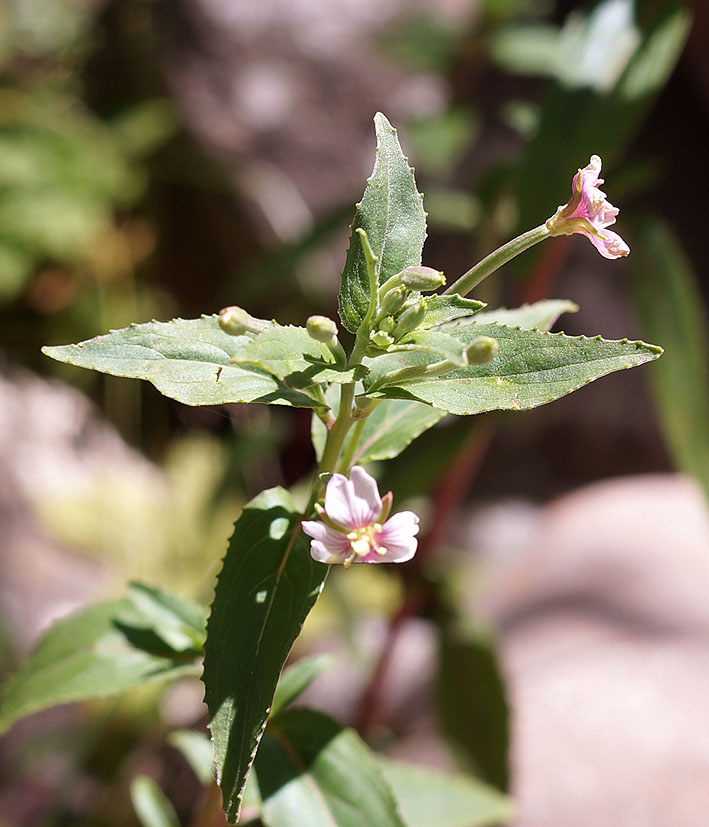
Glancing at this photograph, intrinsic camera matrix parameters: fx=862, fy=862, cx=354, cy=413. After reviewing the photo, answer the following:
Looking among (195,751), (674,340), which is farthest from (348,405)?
(674,340)

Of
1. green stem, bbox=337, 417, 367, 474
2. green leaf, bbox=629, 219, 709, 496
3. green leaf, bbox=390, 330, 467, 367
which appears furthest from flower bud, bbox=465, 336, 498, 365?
green leaf, bbox=629, 219, 709, 496

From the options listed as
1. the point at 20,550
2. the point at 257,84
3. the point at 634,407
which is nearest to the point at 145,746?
the point at 20,550

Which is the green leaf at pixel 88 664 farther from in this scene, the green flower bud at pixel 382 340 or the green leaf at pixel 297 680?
the green flower bud at pixel 382 340

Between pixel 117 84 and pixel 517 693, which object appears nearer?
pixel 517 693

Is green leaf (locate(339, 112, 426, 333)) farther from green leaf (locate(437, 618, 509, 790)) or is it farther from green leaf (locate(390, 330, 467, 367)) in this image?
green leaf (locate(437, 618, 509, 790))

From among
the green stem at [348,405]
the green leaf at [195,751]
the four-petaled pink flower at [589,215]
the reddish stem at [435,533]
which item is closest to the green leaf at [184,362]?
the green stem at [348,405]

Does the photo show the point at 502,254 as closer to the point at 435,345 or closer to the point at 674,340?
the point at 435,345

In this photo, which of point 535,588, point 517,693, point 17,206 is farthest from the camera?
point 17,206

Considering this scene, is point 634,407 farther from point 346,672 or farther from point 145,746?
point 145,746
